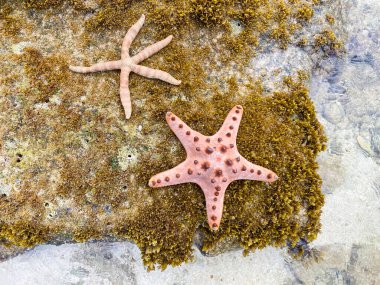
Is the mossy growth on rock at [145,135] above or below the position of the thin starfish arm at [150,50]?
below

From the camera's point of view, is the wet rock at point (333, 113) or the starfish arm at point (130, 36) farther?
the wet rock at point (333, 113)

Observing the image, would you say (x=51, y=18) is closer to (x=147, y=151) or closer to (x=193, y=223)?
(x=147, y=151)

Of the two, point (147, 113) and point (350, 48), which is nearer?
point (147, 113)

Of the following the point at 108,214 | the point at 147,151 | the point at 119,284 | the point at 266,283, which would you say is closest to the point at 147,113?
the point at 147,151

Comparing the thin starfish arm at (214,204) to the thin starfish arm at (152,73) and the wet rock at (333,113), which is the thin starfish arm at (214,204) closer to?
the thin starfish arm at (152,73)

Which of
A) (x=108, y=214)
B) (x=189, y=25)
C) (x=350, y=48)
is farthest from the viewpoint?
(x=350, y=48)

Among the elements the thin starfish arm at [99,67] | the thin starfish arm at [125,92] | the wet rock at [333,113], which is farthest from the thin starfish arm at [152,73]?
the wet rock at [333,113]

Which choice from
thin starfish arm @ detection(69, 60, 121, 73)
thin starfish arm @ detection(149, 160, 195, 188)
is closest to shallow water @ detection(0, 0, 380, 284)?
thin starfish arm @ detection(149, 160, 195, 188)
